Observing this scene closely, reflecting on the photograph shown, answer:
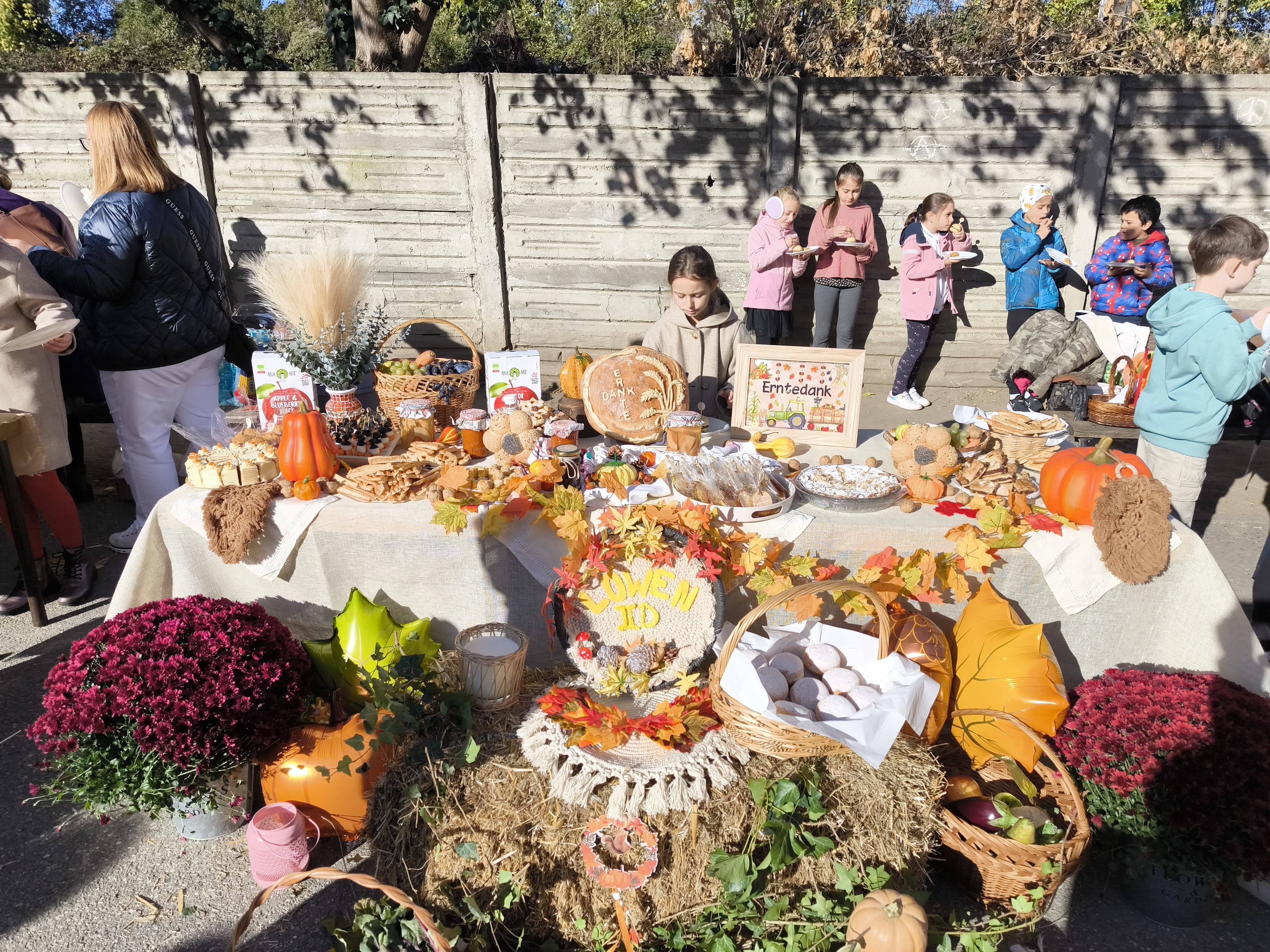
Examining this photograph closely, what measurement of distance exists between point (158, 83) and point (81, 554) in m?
5.16

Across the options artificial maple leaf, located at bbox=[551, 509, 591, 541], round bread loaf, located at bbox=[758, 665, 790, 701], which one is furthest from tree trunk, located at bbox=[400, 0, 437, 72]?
round bread loaf, located at bbox=[758, 665, 790, 701]

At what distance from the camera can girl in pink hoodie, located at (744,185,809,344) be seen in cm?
662

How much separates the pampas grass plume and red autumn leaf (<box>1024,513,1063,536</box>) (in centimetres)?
270

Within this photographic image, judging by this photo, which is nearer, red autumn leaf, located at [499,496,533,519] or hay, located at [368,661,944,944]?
hay, located at [368,661,944,944]

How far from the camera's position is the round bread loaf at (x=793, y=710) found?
2.26 metres

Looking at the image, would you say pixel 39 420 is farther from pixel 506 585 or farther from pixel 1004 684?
pixel 1004 684

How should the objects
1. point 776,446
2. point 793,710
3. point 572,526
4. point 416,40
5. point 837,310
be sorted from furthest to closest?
1. point 416,40
2. point 837,310
3. point 776,446
4. point 572,526
5. point 793,710

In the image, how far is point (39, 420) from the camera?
12.4 feet

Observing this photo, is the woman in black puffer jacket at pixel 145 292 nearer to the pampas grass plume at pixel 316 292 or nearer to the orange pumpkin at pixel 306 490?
the pampas grass plume at pixel 316 292

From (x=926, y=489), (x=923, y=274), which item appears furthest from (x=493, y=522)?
(x=923, y=274)

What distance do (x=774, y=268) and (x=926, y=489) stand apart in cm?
435

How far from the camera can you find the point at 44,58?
46.4 ft

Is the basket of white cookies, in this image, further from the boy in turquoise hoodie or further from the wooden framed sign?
the boy in turquoise hoodie

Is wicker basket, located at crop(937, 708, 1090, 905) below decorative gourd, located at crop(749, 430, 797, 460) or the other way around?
below
